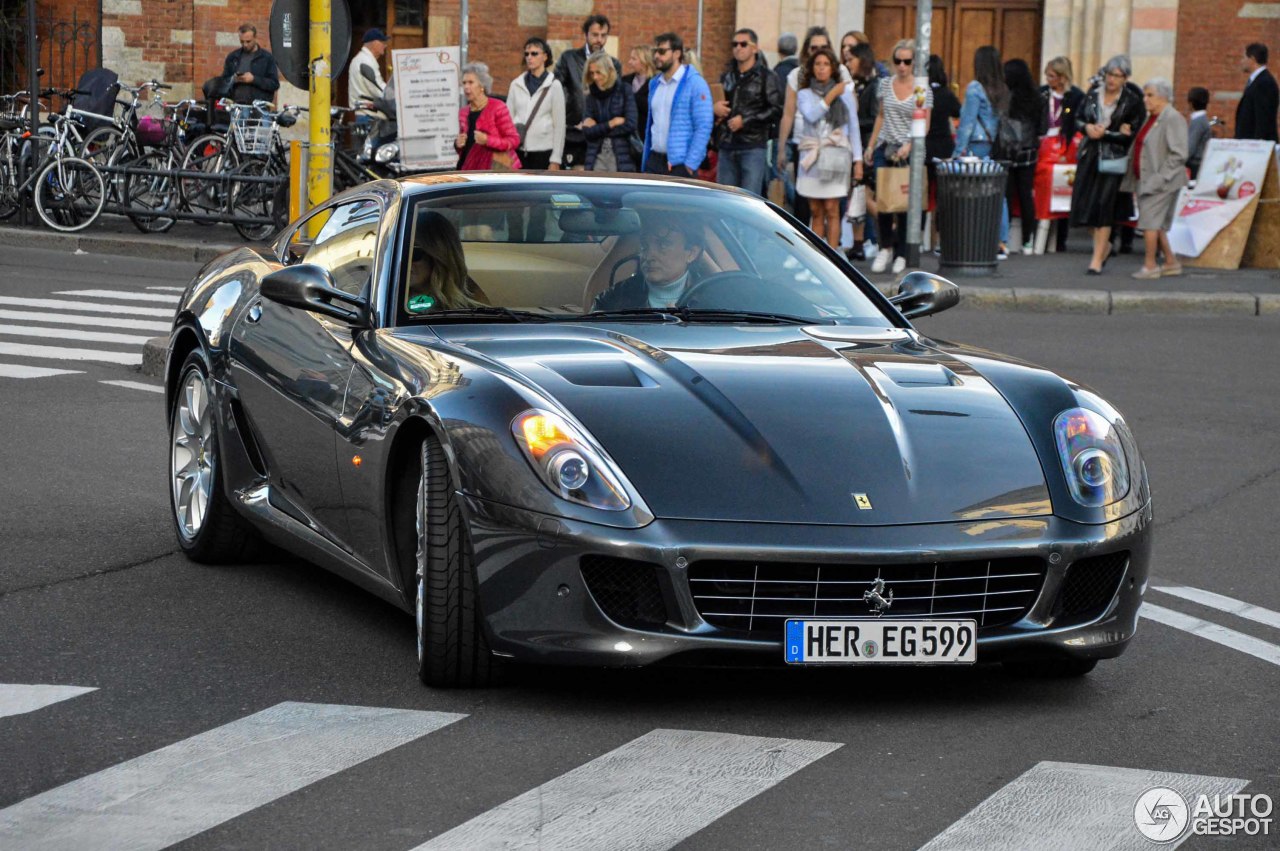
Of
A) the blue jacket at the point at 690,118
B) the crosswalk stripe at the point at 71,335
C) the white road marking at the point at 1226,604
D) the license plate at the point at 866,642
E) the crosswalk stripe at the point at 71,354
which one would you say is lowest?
the crosswalk stripe at the point at 71,335

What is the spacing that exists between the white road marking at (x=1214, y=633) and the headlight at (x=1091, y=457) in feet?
2.53

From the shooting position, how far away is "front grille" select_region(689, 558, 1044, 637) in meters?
4.87

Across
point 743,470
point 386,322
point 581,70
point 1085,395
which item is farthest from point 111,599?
point 581,70

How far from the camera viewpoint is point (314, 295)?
5.97 meters

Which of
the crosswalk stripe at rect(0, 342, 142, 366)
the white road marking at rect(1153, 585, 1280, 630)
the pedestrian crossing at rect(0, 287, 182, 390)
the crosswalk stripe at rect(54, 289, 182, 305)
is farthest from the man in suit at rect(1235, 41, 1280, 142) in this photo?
the white road marking at rect(1153, 585, 1280, 630)

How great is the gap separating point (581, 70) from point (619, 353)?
16.4 meters

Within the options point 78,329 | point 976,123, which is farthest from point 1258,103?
point 78,329

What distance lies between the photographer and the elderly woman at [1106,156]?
19.1 m

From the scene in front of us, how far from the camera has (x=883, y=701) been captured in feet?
17.0

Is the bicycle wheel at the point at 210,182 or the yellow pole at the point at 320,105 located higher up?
the yellow pole at the point at 320,105

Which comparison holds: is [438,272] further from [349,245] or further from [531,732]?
[531,732]

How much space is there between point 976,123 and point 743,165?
2505 millimetres

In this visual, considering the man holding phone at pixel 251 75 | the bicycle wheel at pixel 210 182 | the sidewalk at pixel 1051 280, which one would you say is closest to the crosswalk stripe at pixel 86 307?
the sidewalk at pixel 1051 280
